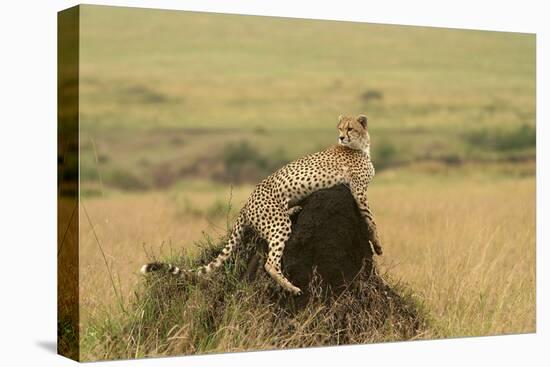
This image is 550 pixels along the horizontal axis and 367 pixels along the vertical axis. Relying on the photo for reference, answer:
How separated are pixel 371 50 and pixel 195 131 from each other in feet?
5.52

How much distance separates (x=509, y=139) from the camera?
10625 mm

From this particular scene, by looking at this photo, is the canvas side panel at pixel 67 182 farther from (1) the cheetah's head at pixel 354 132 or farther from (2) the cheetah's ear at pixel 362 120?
(2) the cheetah's ear at pixel 362 120

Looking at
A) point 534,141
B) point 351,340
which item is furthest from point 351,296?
point 534,141

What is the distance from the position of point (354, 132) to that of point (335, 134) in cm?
127

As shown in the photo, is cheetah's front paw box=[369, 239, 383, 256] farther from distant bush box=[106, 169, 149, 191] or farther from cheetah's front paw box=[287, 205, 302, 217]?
distant bush box=[106, 169, 149, 191]

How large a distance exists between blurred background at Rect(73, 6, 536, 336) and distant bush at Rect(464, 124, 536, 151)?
13 mm

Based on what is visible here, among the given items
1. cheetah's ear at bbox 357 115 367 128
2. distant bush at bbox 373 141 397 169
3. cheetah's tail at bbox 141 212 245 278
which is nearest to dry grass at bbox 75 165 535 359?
cheetah's tail at bbox 141 212 245 278

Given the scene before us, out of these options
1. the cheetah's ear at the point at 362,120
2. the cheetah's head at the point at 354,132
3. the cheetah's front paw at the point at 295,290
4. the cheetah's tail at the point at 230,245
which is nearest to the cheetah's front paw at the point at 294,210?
the cheetah's tail at the point at 230,245

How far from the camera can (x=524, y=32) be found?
34.3 feet

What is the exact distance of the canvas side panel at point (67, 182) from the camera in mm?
8305

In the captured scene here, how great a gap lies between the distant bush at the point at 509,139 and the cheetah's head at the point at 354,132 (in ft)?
5.33

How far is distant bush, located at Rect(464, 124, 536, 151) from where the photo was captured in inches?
413

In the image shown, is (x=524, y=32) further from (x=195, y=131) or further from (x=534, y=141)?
(x=195, y=131)

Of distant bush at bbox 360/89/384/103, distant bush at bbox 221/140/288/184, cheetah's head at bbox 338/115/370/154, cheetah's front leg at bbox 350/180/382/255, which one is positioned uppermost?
distant bush at bbox 360/89/384/103
